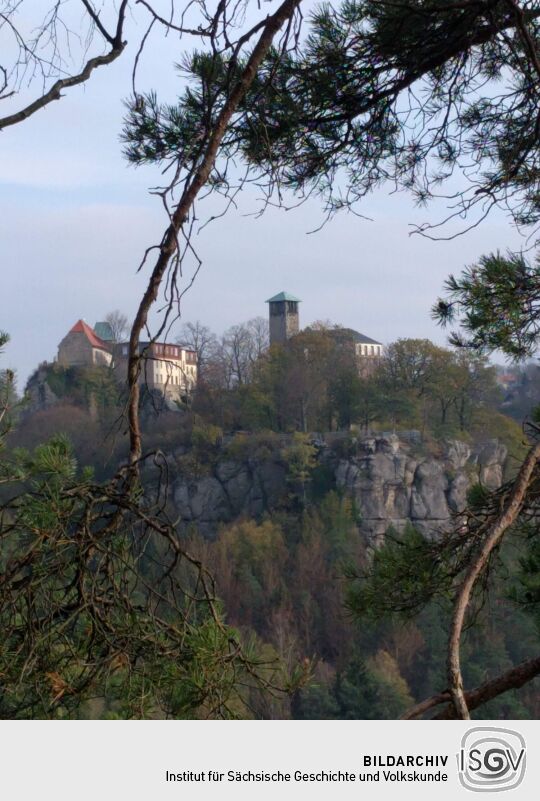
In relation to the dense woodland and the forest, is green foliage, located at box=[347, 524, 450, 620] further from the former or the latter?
the dense woodland

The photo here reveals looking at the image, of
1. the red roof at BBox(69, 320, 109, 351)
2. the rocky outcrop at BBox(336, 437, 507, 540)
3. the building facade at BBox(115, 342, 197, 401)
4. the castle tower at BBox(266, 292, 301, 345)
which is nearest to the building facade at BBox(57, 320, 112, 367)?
the red roof at BBox(69, 320, 109, 351)

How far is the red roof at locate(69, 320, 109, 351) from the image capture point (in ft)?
121

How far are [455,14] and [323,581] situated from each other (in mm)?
24770

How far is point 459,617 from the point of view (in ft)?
2.79

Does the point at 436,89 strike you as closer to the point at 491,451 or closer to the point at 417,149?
the point at 417,149

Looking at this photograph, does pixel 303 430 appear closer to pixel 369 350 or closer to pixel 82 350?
pixel 369 350

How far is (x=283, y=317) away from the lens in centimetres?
3675

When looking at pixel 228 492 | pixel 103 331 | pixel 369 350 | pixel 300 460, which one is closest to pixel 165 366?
pixel 300 460

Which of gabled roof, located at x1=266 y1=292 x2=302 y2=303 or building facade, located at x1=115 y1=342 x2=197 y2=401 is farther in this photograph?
gabled roof, located at x1=266 y1=292 x2=302 y2=303
